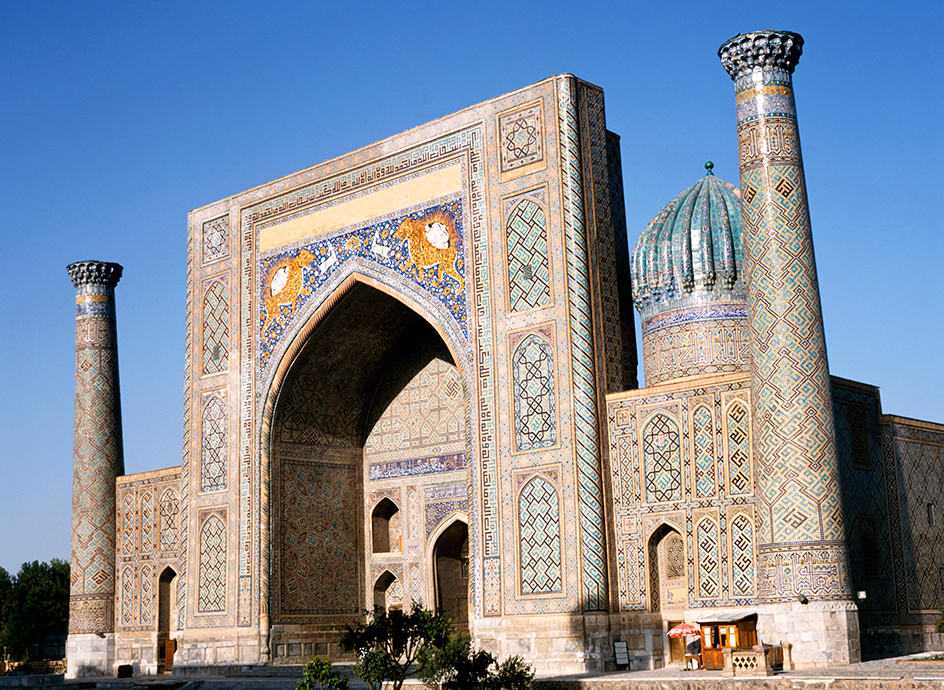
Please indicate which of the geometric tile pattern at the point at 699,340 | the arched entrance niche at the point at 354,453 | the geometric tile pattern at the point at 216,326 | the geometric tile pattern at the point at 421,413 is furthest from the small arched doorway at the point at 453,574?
the geometric tile pattern at the point at 216,326

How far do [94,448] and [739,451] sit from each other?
8.60 meters

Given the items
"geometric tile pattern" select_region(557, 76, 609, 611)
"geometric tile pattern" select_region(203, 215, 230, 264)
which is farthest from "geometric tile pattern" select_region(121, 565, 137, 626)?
"geometric tile pattern" select_region(557, 76, 609, 611)

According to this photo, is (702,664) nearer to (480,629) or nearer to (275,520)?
(480,629)

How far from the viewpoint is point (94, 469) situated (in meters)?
14.7

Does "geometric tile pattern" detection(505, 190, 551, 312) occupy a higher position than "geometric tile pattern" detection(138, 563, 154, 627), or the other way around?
"geometric tile pattern" detection(505, 190, 551, 312)

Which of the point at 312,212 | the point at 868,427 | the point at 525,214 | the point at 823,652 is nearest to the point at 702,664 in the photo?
the point at 823,652

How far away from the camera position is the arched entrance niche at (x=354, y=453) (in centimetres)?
1251

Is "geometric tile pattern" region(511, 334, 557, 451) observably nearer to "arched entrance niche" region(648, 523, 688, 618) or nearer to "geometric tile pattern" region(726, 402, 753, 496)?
"arched entrance niche" region(648, 523, 688, 618)

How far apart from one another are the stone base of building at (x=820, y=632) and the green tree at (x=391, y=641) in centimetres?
243

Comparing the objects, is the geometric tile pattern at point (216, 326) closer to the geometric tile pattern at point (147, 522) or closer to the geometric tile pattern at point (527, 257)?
the geometric tile pattern at point (147, 522)

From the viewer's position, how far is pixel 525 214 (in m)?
10.8

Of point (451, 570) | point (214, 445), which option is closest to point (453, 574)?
point (451, 570)

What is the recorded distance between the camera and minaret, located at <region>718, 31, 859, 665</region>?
8539mm

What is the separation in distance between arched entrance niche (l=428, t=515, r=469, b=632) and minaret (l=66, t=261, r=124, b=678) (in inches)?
177
